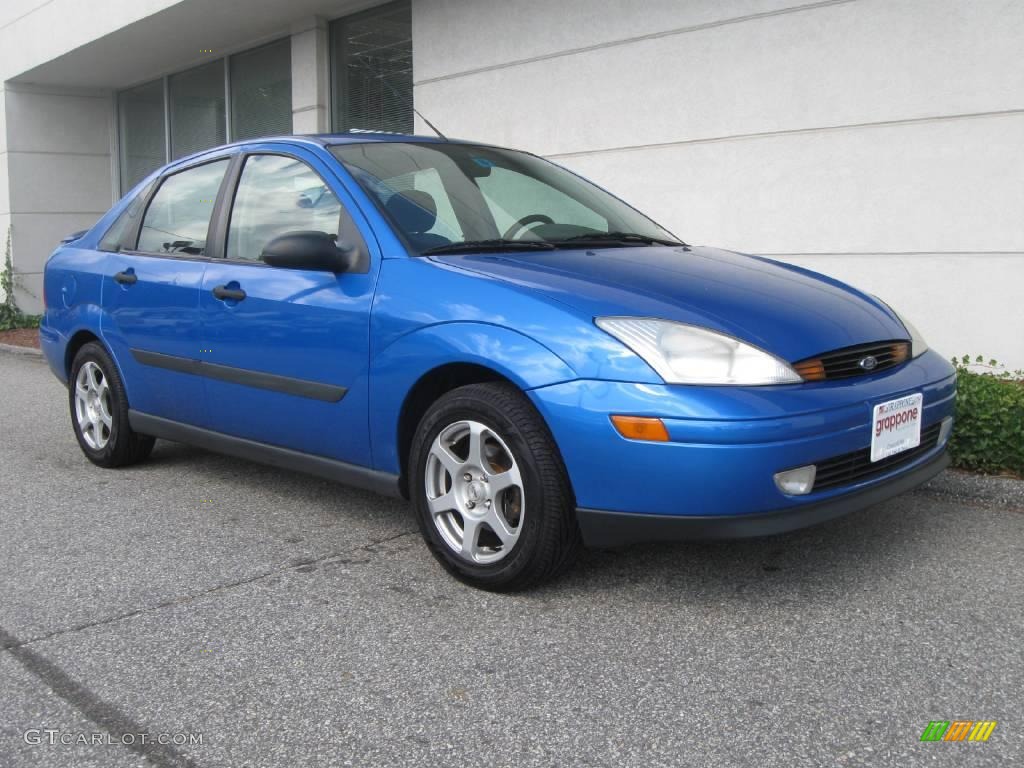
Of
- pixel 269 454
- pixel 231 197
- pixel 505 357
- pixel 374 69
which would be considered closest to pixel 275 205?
pixel 231 197

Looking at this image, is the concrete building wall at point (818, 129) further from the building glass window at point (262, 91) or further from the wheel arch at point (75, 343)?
the wheel arch at point (75, 343)

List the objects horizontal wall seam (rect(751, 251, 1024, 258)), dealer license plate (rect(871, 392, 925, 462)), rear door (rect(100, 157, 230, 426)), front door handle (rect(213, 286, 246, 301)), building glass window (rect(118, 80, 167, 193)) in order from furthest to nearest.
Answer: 1. building glass window (rect(118, 80, 167, 193))
2. horizontal wall seam (rect(751, 251, 1024, 258))
3. rear door (rect(100, 157, 230, 426))
4. front door handle (rect(213, 286, 246, 301))
5. dealer license plate (rect(871, 392, 925, 462))

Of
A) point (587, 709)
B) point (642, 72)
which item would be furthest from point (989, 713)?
point (642, 72)

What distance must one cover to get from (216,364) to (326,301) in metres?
0.77

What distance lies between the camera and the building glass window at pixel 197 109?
43.9ft

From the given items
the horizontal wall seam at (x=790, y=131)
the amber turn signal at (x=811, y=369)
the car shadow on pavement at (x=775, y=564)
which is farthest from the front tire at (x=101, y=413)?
the horizontal wall seam at (x=790, y=131)

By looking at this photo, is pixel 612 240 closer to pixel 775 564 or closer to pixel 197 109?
pixel 775 564

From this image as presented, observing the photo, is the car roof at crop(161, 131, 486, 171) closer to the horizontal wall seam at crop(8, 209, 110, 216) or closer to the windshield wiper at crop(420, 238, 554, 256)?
the windshield wiper at crop(420, 238, 554, 256)

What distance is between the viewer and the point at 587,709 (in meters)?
2.53

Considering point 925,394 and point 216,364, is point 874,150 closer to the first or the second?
point 925,394

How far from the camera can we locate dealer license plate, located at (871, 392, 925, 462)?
3.16 m

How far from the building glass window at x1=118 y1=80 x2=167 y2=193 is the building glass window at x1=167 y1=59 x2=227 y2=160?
365 mm
